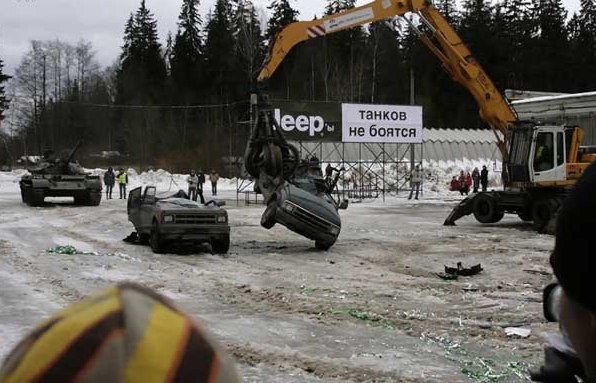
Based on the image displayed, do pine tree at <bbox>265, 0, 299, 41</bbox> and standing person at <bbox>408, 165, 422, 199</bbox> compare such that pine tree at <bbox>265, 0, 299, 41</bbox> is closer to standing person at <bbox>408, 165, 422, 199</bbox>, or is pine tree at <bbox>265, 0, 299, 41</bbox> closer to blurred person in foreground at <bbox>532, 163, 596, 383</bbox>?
standing person at <bbox>408, 165, 422, 199</bbox>

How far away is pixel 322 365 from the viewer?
6.47 m

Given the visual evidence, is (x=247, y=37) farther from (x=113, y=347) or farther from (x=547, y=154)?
(x=113, y=347)

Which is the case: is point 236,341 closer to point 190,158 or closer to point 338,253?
point 338,253

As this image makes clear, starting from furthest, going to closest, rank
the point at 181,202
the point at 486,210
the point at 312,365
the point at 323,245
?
the point at 486,210
the point at 181,202
the point at 323,245
the point at 312,365

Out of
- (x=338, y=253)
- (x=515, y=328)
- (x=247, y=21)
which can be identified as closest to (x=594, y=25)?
(x=247, y=21)

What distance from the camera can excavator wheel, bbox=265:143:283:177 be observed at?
16672 millimetres

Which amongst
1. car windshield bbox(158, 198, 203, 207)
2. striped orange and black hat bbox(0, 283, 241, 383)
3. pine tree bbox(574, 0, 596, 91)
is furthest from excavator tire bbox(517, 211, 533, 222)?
pine tree bbox(574, 0, 596, 91)

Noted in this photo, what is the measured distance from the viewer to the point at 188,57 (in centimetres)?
8031

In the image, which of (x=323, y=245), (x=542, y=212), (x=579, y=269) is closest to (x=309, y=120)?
(x=542, y=212)

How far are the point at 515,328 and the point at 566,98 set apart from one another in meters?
27.3

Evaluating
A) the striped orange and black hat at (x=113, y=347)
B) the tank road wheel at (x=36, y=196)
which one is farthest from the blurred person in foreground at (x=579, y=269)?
the tank road wheel at (x=36, y=196)

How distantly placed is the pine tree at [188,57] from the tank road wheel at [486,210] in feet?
192

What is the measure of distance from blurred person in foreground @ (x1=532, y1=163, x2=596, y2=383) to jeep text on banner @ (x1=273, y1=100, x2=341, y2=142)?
1229 inches

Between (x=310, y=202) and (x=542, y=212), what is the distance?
24.6 feet
